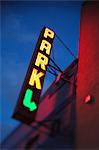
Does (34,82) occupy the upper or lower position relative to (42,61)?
lower

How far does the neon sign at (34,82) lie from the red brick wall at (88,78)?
1702mm

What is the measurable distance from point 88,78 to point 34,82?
2466 mm

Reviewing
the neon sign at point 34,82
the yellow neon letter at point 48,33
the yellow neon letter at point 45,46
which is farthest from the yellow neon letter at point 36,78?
the yellow neon letter at point 48,33

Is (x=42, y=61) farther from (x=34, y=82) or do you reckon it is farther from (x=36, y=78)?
(x=34, y=82)

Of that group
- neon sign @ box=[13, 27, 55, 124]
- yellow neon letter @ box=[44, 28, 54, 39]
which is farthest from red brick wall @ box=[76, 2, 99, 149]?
neon sign @ box=[13, 27, 55, 124]

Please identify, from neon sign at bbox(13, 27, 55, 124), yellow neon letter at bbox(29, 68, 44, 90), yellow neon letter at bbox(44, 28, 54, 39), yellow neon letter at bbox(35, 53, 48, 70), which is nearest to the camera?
neon sign at bbox(13, 27, 55, 124)

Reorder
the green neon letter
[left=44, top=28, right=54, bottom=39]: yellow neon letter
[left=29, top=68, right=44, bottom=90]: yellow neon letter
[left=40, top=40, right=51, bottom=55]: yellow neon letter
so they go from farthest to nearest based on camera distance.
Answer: [left=44, top=28, right=54, bottom=39]: yellow neon letter, [left=40, top=40, right=51, bottom=55]: yellow neon letter, [left=29, top=68, right=44, bottom=90]: yellow neon letter, the green neon letter

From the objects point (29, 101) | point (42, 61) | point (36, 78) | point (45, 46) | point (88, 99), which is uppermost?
point (45, 46)

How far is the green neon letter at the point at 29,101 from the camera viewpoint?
11.1 m

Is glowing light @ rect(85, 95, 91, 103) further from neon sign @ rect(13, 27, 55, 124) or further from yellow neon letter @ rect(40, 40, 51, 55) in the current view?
yellow neon letter @ rect(40, 40, 51, 55)

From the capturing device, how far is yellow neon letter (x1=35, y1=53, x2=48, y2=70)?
13.3m

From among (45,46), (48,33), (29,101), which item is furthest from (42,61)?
(29,101)

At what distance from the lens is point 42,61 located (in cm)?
1356

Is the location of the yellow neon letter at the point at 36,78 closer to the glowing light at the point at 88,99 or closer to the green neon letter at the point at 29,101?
the green neon letter at the point at 29,101
